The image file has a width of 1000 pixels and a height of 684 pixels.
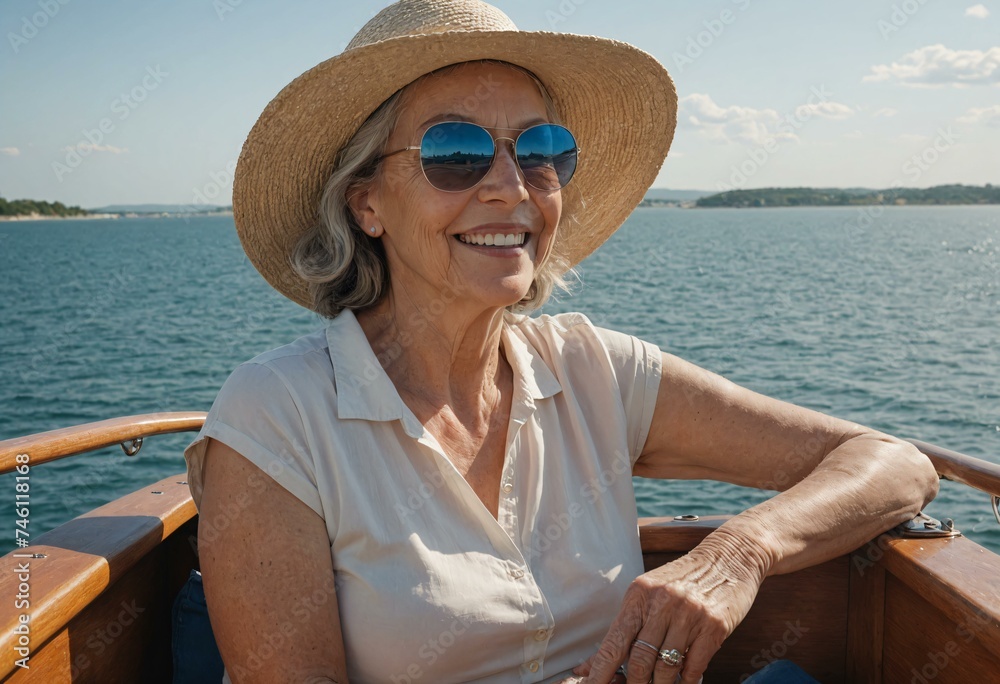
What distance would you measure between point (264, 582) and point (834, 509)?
48.3 inches

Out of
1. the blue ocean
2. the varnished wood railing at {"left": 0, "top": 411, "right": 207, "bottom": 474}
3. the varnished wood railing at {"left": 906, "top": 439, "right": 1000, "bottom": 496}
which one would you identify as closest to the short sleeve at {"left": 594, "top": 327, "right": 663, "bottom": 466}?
the blue ocean

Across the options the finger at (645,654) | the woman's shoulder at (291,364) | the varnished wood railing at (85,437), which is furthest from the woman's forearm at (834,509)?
the varnished wood railing at (85,437)

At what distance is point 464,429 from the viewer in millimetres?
2045

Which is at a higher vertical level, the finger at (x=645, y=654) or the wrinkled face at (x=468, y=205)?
the wrinkled face at (x=468, y=205)

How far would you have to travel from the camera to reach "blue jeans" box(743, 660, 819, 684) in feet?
6.55

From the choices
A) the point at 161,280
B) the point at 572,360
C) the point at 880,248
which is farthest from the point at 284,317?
the point at 880,248

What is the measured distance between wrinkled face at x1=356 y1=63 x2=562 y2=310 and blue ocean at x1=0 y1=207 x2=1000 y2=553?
0.37m

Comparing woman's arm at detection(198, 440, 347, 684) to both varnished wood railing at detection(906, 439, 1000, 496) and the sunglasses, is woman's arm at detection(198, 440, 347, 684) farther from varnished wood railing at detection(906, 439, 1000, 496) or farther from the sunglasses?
varnished wood railing at detection(906, 439, 1000, 496)

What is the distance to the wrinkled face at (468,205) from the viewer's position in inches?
77.0

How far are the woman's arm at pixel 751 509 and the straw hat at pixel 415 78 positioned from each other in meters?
0.65

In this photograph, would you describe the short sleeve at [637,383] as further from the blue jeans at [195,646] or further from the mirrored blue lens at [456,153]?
the blue jeans at [195,646]

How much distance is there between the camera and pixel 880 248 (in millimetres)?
60375

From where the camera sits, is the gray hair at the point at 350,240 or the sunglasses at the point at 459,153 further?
the gray hair at the point at 350,240

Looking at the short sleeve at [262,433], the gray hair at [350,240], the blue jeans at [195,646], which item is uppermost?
the gray hair at [350,240]
